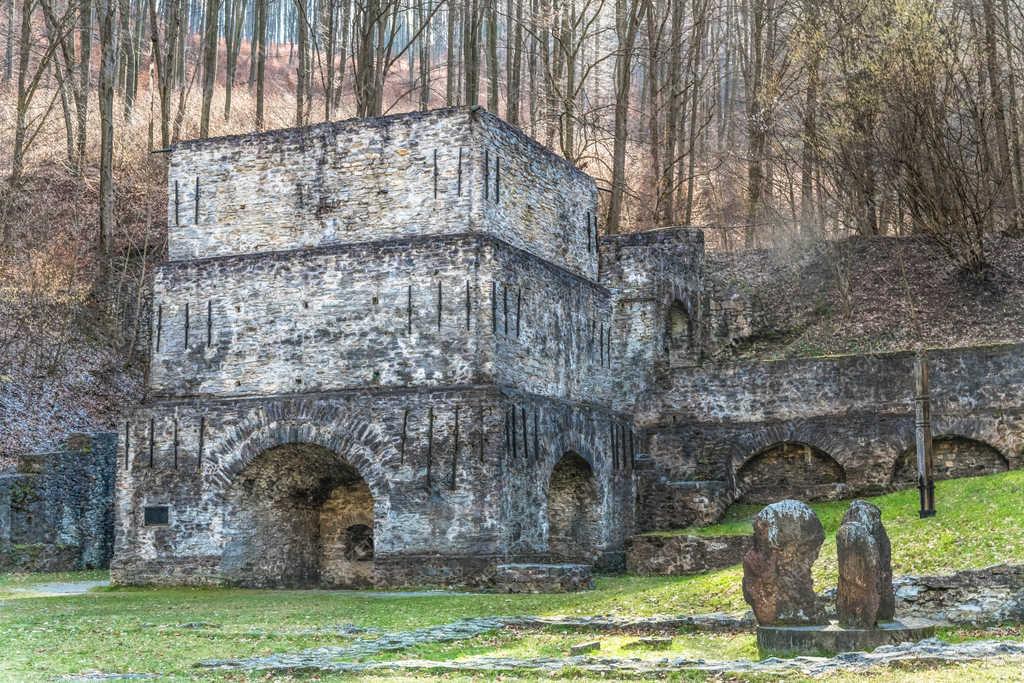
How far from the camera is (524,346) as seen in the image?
2367 centimetres

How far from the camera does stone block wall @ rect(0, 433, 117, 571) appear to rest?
2569 centimetres

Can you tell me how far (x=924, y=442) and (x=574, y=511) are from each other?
293 inches

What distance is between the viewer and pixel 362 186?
78.2 ft

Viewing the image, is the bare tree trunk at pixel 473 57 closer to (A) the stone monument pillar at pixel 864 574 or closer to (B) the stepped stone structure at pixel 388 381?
(B) the stepped stone structure at pixel 388 381

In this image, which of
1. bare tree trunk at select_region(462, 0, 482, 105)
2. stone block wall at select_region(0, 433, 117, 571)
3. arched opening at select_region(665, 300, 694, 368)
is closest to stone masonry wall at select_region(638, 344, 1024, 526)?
arched opening at select_region(665, 300, 694, 368)

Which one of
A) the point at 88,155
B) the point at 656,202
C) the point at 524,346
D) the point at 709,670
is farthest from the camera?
the point at 88,155

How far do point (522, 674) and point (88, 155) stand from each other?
34919 millimetres

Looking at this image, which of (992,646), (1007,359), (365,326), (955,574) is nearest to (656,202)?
(1007,359)

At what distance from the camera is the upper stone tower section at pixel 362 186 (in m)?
23.3

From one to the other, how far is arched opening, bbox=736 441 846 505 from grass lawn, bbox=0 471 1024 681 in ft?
14.6

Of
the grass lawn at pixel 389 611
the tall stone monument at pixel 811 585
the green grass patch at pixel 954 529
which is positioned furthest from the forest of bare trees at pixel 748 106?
the tall stone monument at pixel 811 585

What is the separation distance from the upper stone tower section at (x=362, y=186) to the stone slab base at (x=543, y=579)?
6.29m

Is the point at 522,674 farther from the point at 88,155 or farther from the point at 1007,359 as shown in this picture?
the point at 88,155

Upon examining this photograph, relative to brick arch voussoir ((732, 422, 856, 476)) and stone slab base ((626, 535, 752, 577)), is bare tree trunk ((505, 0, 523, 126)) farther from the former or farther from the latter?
stone slab base ((626, 535, 752, 577))
